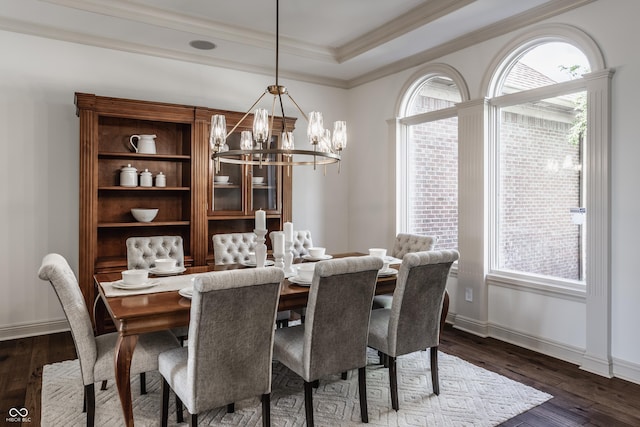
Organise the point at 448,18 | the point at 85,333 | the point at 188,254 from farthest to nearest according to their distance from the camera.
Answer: the point at 188,254, the point at 448,18, the point at 85,333

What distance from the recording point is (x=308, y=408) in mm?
2250

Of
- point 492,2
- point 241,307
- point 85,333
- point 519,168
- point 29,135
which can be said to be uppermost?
point 492,2

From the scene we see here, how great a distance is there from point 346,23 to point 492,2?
1353 mm

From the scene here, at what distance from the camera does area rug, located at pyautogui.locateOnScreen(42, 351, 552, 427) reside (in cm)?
241

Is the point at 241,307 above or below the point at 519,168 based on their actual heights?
below

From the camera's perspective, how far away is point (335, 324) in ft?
7.42

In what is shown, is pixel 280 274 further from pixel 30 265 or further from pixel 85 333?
pixel 30 265

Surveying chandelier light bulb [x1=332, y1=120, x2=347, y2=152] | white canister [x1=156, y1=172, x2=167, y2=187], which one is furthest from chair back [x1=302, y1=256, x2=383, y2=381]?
white canister [x1=156, y1=172, x2=167, y2=187]

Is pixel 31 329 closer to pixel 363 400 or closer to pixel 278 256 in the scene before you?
pixel 278 256

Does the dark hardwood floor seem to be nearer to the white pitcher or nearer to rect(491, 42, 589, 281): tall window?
rect(491, 42, 589, 281): tall window

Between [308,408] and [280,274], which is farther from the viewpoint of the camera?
[308,408]

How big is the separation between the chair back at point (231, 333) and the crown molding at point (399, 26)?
2.84 metres

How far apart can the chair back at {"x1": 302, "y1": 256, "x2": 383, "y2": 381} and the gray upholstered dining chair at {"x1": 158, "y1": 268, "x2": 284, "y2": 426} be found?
0.75 feet

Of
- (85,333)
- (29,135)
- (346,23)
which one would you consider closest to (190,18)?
(346,23)
